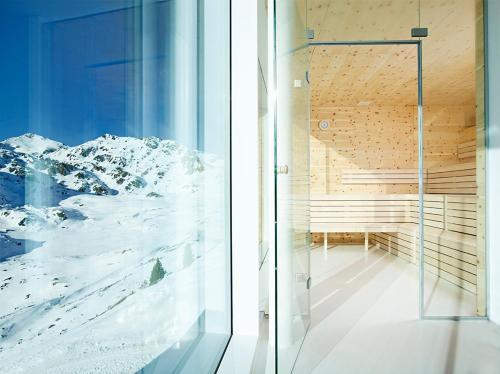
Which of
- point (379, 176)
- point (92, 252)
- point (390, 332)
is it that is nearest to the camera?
point (92, 252)

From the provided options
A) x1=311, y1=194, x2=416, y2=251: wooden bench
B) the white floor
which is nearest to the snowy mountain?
the white floor

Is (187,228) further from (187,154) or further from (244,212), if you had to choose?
(244,212)

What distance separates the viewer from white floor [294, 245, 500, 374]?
183 cm

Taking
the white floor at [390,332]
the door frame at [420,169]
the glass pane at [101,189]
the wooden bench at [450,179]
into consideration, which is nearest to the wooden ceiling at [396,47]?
the door frame at [420,169]

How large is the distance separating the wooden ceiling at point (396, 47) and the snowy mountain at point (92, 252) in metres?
2.64

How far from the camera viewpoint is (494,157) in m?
2.56

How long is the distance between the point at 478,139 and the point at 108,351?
2.79 m

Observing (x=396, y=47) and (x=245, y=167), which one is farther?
(x=396, y=47)

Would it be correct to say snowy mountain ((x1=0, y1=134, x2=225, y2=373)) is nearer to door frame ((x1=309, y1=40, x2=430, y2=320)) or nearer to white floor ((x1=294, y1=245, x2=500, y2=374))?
white floor ((x1=294, y1=245, x2=500, y2=374))

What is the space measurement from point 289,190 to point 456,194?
273 cm

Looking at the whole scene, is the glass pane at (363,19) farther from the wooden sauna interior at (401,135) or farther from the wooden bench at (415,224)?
the wooden bench at (415,224)

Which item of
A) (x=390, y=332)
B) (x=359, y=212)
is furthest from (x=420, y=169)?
(x=359, y=212)

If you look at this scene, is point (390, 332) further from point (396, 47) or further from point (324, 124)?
point (324, 124)

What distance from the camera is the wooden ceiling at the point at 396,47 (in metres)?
3.01
